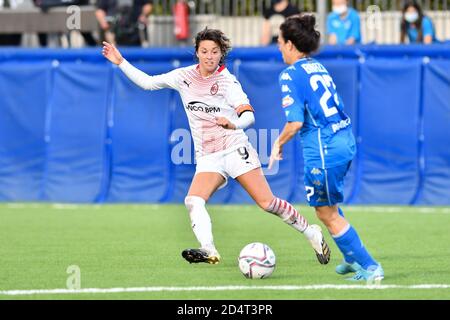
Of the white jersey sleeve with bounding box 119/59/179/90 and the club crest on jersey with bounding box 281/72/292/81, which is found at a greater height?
the club crest on jersey with bounding box 281/72/292/81

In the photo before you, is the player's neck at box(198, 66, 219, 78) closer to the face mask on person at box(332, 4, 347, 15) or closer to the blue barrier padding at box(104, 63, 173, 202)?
the blue barrier padding at box(104, 63, 173, 202)

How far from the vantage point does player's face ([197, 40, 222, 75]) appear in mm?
9906

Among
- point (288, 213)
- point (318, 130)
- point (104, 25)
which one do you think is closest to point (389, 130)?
point (104, 25)

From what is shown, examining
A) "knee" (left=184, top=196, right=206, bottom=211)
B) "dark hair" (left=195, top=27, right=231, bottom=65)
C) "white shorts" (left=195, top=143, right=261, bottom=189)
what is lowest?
"knee" (left=184, top=196, right=206, bottom=211)

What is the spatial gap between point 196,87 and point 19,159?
8608mm

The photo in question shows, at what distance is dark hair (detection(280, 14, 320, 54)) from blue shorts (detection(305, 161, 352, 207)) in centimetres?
96

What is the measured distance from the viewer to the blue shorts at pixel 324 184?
883 cm

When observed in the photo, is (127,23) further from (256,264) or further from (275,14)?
(256,264)

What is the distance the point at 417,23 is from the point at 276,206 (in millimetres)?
8966

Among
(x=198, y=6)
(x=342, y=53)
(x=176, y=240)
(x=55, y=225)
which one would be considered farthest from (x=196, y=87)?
(x=198, y=6)

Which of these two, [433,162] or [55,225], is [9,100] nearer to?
[55,225]

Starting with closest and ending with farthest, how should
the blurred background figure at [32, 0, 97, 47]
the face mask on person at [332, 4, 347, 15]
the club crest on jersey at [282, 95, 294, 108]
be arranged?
the club crest on jersey at [282, 95, 294, 108], the face mask on person at [332, 4, 347, 15], the blurred background figure at [32, 0, 97, 47]

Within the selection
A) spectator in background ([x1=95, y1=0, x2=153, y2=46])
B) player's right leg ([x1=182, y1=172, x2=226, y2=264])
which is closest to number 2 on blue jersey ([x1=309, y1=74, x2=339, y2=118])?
player's right leg ([x1=182, y1=172, x2=226, y2=264])

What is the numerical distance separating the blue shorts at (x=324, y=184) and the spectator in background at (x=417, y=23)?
9.73 metres
